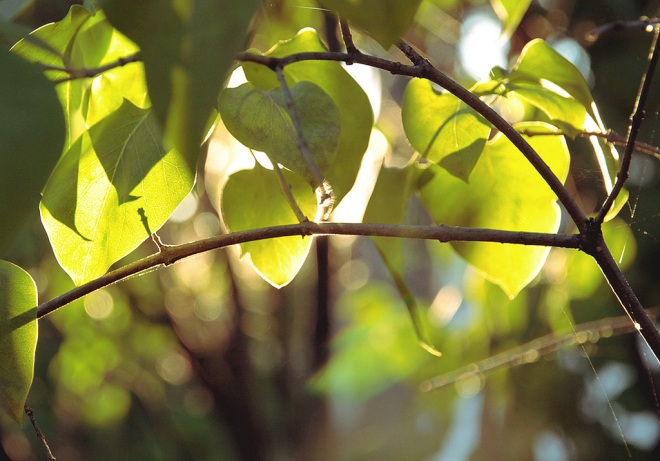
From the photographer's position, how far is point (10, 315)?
17 centimetres

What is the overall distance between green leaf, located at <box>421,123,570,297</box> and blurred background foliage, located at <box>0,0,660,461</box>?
276 millimetres

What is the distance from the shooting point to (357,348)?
3.33 ft

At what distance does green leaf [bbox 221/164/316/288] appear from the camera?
0.74 feet

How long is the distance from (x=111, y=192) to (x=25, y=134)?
7 centimetres

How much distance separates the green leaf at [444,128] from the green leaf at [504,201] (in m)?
0.03

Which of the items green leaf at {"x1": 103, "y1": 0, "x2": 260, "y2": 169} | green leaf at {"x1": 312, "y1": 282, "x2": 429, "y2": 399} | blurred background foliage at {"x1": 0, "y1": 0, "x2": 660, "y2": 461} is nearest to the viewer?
green leaf at {"x1": 103, "y1": 0, "x2": 260, "y2": 169}

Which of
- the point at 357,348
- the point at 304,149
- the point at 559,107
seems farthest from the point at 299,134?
the point at 357,348

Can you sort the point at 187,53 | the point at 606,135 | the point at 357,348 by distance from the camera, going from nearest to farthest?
1. the point at 187,53
2. the point at 606,135
3. the point at 357,348

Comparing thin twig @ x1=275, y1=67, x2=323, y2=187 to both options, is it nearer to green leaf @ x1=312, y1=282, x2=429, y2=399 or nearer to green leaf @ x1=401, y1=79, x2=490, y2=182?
green leaf @ x1=401, y1=79, x2=490, y2=182

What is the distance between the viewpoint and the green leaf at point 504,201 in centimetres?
24

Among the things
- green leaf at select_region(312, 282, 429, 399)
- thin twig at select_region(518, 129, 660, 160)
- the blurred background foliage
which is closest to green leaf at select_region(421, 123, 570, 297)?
thin twig at select_region(518, 129, 660, 160)

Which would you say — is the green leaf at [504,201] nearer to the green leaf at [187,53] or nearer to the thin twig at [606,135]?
the thin twig at [606,135]

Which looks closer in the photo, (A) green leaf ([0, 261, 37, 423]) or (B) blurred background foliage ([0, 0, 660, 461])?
(A) green leaf ([0, 261, 37, 423])

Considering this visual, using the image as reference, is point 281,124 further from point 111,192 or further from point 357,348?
point 357,348
